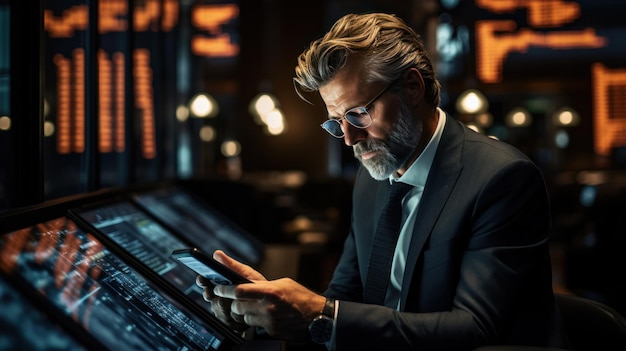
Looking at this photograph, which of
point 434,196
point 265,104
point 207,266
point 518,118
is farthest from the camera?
point 518,118

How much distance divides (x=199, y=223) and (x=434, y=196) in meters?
1.97

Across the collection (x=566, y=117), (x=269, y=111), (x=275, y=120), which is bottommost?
(x=566, y=117)

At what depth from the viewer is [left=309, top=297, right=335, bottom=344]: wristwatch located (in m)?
1.44

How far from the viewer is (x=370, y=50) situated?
169 centimetres

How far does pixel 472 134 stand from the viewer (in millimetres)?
1793

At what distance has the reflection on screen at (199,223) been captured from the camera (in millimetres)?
2949

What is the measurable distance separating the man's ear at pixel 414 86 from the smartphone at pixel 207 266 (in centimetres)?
73

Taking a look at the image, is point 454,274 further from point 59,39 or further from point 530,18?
point 530,18

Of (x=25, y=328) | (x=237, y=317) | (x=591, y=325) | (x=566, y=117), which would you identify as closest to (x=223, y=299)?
(x=237, y=317)

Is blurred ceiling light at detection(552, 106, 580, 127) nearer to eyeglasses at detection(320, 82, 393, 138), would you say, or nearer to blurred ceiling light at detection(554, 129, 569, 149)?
blurred ceiling light at detection(554, 129, 569, 149)

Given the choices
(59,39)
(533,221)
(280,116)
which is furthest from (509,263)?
(280,116)

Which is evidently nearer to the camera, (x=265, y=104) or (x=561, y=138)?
(x=265, y=104)

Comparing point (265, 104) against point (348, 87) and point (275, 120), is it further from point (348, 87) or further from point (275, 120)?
point (348, 87)

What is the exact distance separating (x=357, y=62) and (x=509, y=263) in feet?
2.13
